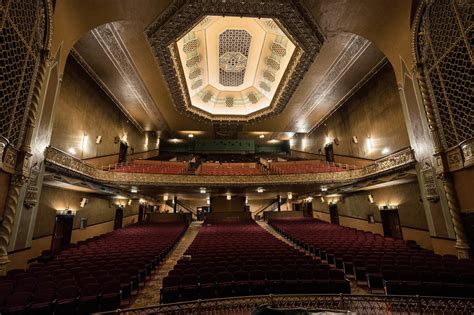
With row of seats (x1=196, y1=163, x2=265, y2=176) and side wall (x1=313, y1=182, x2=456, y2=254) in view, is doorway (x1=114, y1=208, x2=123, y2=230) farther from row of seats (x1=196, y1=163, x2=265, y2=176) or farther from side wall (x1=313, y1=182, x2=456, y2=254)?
side wall (x1=313, y1=182, x2=456, y2=254)

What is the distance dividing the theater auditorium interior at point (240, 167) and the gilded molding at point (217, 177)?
73mm

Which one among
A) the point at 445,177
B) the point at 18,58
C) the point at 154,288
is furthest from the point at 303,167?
the point at 18,58

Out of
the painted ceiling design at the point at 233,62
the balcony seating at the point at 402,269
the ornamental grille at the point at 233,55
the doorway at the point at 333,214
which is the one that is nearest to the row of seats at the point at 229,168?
the painted ceiling design at the point at 233,62

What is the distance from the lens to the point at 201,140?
24.5 meters

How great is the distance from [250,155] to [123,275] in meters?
20.7

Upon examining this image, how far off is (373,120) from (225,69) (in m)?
9.41

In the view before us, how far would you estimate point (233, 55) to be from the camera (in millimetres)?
13648

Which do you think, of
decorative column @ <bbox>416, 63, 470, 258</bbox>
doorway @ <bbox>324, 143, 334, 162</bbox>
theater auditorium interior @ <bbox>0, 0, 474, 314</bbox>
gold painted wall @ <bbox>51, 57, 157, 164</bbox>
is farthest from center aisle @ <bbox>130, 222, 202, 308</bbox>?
doorway @ <bbox>324, 143, 334, 162</bbox>

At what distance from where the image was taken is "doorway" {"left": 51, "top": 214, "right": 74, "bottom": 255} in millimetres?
9438

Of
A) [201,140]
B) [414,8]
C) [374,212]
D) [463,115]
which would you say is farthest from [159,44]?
[201,140]

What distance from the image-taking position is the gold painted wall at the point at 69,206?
8508 mm

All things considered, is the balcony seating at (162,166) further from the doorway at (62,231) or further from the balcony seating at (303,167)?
the balcony seating at (303,167)

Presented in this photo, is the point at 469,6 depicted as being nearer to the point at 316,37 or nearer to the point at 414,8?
the point at 414,8

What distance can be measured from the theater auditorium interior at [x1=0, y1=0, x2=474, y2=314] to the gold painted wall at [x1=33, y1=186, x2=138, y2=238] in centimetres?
10
